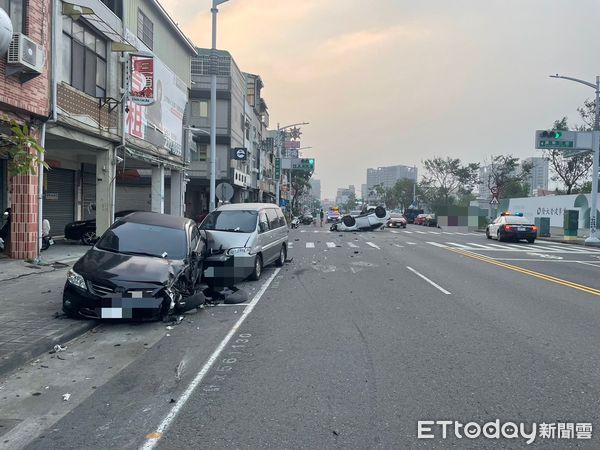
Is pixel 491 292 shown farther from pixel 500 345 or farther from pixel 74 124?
pixel 74 124

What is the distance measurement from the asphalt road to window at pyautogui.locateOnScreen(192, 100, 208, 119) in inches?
1292

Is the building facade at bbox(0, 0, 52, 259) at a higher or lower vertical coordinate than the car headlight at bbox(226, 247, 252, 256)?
higher

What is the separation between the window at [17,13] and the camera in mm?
12211

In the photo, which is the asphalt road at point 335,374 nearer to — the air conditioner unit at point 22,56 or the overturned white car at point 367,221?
the air conditioner unit at point 22,56

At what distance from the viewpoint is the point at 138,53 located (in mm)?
18234

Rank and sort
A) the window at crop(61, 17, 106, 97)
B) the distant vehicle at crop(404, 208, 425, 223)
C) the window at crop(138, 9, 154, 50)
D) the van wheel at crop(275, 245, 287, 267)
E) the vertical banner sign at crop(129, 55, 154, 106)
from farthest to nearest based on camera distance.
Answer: the distant vehicle at crop(404, 208, 425, 223) < the window at crop(138, 9, 154, 50) < the vertical banner sign at crop(129, 55, 154, 106) < the van wheel at crop(275, 245, 287, 267) < the window at crop(61, 17, 106, 97)

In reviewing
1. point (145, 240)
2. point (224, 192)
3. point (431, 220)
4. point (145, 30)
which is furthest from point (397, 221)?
point (145, 240)

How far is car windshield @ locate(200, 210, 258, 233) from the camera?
1245cm

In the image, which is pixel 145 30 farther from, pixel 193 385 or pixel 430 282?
pixel 193 385

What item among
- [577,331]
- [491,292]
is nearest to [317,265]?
[491,292]

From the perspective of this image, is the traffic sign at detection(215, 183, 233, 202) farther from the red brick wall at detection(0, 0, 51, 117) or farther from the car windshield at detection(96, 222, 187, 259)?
the car windshield at detection(96, 222, 187, 259)

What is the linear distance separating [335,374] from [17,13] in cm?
1206

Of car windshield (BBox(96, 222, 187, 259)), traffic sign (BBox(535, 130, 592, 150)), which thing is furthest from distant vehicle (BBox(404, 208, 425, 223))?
car windshield (BBox(96, 222, 187, 259))

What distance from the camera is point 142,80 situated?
18.3 m
